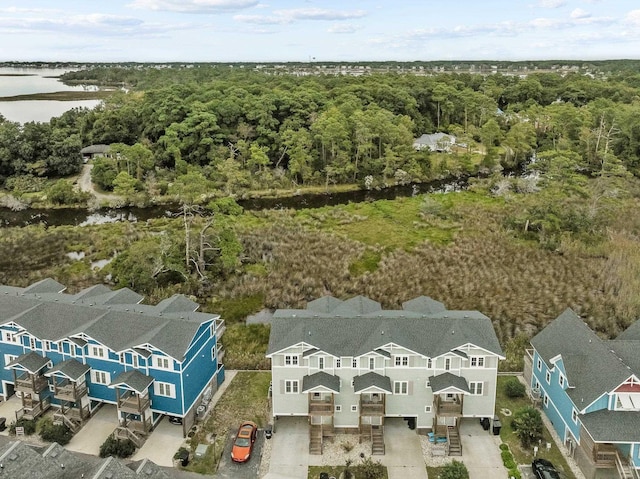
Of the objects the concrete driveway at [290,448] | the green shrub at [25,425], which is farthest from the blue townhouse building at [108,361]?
the concrete driveway at [290,448]

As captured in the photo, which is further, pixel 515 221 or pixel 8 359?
pixel 515 221

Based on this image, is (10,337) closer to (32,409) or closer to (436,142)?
(32,409)

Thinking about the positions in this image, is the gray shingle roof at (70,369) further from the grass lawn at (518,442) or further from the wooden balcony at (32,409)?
the grass lawn at (518,442)

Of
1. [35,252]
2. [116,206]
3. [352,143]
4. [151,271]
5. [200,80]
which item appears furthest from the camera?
[200,80]

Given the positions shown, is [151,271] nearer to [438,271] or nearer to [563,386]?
[438,271]

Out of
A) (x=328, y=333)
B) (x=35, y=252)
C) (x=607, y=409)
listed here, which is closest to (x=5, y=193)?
(x=35, y=252)

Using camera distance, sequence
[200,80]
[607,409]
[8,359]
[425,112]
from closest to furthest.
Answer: [607,409] → [8,359] → [425,112] → [200,80]
